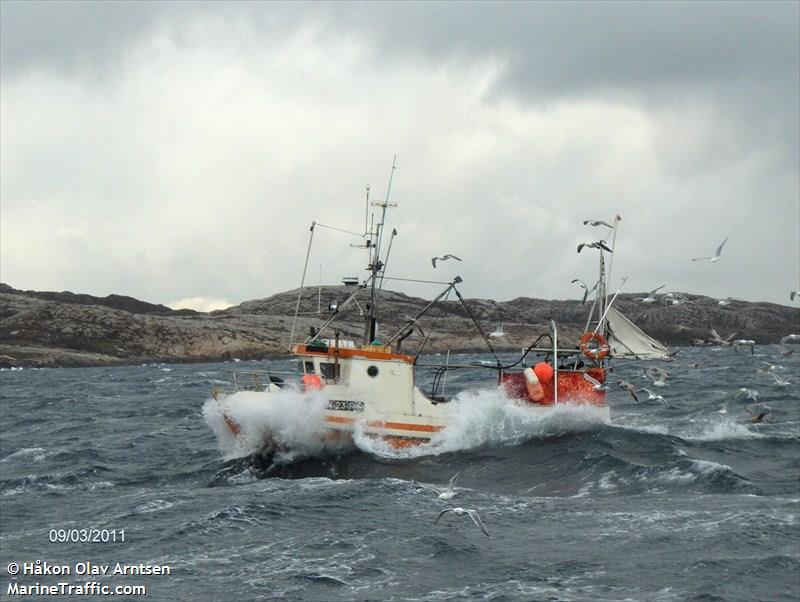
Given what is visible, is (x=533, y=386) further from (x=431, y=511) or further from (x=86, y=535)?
(x=86, y=535)

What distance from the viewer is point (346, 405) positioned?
32.0 m

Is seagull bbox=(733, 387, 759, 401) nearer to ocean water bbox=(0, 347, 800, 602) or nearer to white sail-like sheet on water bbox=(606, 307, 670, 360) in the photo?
ocean water bbox=(0, 347, 800, 602)

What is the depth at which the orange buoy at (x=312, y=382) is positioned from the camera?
105ft

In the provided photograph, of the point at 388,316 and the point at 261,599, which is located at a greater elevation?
the point at 388,316

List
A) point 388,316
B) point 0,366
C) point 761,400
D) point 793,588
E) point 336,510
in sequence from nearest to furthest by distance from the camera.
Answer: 1. point 793,588
2. point 336,510
3. point 761,400
4. point 0,366
5. point 388,316

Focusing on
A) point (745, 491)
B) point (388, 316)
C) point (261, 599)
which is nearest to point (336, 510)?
point (261, 599)

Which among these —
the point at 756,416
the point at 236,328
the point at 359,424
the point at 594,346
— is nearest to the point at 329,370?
the point at 359,424

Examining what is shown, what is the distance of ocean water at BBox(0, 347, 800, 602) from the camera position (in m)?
18.5

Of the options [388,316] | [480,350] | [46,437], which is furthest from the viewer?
[388,316]

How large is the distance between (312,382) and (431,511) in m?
9.11

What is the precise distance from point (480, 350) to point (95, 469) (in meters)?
126

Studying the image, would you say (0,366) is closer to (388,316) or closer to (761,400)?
(388,316)

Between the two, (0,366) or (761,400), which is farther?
(0,366)

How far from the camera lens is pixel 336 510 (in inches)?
967
